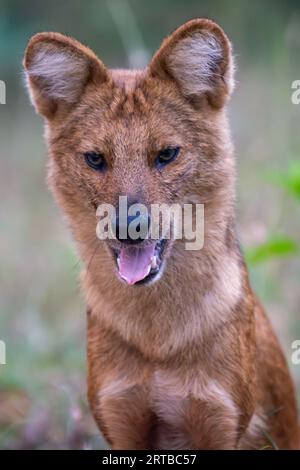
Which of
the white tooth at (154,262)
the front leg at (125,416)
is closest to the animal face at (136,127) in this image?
the white tooth at (154,262)

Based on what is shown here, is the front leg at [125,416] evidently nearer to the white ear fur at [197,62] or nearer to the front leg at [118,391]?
the front leg at [118,391]

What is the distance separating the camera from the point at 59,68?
18.1ft

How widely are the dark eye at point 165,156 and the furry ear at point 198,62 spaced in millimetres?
330

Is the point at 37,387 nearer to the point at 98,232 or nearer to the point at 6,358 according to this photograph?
the point at 6,358

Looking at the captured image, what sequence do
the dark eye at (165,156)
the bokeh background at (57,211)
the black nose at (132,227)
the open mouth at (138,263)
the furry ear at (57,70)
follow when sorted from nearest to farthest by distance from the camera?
the black nose at (132,227) → the open mouth at (138,263) → the dark eye at (165,156) → the furry ear at (57,70) → the bokeh background at (57,211)

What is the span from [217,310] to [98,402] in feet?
2.36

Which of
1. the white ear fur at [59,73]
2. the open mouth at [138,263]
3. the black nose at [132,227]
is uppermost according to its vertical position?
the white ear fur at [59,73]

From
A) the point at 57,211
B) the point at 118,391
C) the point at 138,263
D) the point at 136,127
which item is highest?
the point at 136,127

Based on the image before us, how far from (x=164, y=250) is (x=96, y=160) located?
1.68ft

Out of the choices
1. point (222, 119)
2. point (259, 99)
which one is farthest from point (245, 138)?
point (222, 119)

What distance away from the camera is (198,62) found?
5422 millimetres

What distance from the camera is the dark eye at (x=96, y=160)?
5.34 m

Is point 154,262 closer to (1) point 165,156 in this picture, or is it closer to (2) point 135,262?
(2) point 135,262

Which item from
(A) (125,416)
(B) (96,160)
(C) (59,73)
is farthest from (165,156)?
(A) (125,416)
